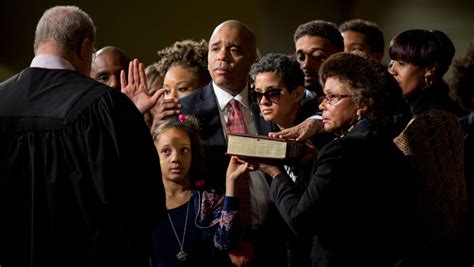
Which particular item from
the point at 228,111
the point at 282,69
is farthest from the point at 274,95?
the point at 228,111

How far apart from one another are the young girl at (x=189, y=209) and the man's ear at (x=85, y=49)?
69 cm

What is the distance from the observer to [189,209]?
336 cm

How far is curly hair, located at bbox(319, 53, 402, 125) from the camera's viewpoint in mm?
2803

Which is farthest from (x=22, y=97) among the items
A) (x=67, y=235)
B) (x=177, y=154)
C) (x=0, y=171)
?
(x=177, y=154)

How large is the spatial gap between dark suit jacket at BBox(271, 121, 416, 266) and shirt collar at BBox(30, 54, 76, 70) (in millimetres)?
894

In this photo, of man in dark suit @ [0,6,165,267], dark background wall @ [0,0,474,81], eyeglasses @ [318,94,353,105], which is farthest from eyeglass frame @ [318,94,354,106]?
dark background wall @ [0,0,474,81]

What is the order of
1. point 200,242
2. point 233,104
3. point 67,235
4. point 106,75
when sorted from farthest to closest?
point 106,75
point 233,104
point 200,242
point 67,235

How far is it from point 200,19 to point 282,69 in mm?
3186

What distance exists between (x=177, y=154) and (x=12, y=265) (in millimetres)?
907

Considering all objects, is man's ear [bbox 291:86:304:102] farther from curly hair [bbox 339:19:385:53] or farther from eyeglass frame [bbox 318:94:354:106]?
curly hair [bbox 339:19:385:53]

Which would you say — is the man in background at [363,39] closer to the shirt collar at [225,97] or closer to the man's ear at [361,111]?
the shirt collar at [225,97]

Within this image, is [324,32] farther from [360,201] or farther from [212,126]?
[360,201]

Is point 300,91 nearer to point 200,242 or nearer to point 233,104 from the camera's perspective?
point 233,104

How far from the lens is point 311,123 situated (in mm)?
3314
